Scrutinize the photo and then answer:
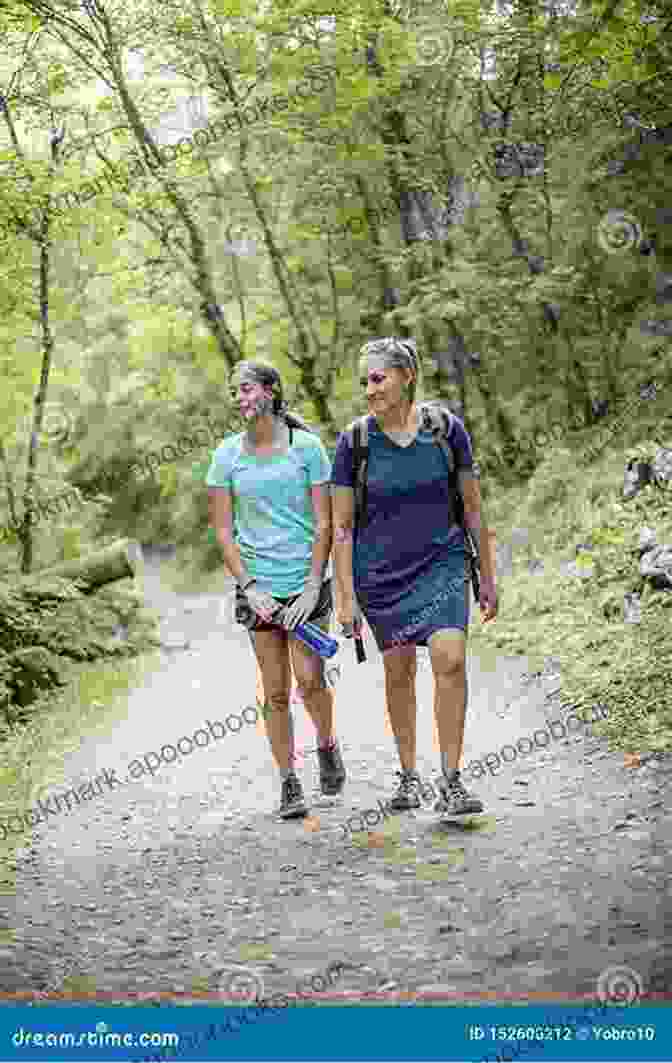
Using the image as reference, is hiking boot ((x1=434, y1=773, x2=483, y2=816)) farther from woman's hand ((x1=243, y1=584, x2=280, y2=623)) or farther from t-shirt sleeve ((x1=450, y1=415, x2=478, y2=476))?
t-shirt sleeve ((x1=450, y1=415, x2=478, y2=476))

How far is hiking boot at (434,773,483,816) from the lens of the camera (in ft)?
16.8

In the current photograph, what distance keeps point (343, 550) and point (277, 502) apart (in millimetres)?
456

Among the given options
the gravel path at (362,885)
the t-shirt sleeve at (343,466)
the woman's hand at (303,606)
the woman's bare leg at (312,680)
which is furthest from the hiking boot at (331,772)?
the t-shirt sleeve at (343,466)

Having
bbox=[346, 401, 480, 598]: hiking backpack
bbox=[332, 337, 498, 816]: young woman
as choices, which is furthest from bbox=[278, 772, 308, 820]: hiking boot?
bbox=[346, 401, 480, 598]: hiking backpack

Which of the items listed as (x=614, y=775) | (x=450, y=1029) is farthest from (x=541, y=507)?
(x=450, y=1029)

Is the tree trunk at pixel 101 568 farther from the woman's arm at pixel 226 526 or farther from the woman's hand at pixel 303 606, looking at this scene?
the woman's hand at pixel 303 606

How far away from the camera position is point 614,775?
219 inches

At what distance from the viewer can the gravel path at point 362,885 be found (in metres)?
3.78

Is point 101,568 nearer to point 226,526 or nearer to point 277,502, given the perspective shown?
point 226,526

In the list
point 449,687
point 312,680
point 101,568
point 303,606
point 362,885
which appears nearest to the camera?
point 362,885

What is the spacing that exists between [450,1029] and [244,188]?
1396cm

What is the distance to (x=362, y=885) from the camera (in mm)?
4652

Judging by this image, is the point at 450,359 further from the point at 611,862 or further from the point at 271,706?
the point at 611,862

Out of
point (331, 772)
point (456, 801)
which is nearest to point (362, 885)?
point (456, 801)
